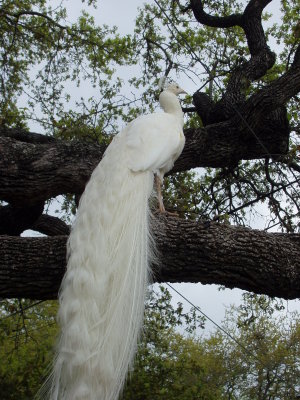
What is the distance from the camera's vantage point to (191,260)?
3.72 metres

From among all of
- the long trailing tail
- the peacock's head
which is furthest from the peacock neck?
the long trailing tail

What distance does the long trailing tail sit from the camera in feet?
9.89

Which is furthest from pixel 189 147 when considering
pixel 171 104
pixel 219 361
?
pixel 219 361

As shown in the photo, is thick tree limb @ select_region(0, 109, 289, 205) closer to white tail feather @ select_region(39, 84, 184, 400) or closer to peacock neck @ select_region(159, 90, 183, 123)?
peacock neck @ select_region(159, 90, 183, 123)

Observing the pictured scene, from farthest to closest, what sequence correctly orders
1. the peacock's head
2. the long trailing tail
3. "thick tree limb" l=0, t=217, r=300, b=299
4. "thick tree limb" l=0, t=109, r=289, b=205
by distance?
1. the peacock's head
2. "thick tree limb" l=0, t=109, r=289, b=205
3. "thick tree limb" l=0, t=217, r=300, b=299
4. the long trailing tail

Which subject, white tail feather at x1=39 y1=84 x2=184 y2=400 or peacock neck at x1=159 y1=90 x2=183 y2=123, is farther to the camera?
peacock neck at x1=159 y1=90 x2=183 y2=123

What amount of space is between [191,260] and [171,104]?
1834 millimetres

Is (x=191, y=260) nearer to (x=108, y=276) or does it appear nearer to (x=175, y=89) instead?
(x=108, y=276)

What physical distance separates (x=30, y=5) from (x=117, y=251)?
5509 mm

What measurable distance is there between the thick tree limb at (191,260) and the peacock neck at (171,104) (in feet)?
4.97

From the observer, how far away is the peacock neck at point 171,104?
5.11 metres

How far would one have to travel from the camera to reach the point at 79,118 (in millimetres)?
6938

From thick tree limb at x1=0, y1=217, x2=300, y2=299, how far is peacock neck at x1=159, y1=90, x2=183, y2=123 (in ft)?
4.97

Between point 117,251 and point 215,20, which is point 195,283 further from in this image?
point 215,20
